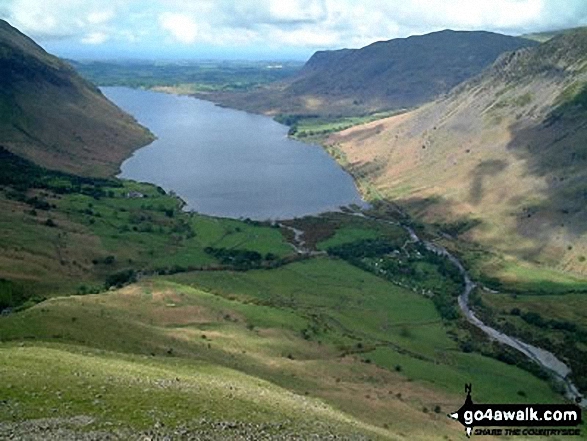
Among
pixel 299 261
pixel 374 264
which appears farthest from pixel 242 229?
pixel 374 264

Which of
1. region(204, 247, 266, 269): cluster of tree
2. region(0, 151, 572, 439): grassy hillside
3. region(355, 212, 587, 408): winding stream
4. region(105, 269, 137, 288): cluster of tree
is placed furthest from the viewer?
region(204, 247, 266, 269): cluster of tree

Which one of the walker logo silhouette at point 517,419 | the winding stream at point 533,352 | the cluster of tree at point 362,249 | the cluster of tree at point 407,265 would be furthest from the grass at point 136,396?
the cluster of tree at point 362,249

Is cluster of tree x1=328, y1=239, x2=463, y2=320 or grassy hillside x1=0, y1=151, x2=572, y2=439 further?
cluster of tree x1=328, y1=239, x2=463, y2=320

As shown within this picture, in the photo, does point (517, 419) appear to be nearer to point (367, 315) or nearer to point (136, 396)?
point (136, 396)

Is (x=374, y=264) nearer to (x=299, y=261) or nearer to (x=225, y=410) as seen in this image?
(x=299, y=261)

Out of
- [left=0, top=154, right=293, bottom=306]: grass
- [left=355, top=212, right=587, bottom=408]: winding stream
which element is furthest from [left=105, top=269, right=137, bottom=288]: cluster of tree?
[left=355, top=212, right=587, bottom=408]: winding stream

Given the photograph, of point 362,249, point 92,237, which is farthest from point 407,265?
point 92,237

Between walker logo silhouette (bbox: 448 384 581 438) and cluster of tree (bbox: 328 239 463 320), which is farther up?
cluster of tree (bbox: 328 239 463 320)

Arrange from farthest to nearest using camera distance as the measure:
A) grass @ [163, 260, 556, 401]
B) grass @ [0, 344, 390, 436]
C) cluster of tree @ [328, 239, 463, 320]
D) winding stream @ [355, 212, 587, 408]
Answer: cluster of tree @ [328, 239, 463, 320]
winding stream @ [355, 212, 587, 408]
grass @ [163, 260, 556, 401]
grass @ [0, 344, 390, 436]

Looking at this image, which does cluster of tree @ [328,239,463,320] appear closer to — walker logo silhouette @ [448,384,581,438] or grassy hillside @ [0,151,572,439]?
grassy hillside @ [0,151,572,439]
